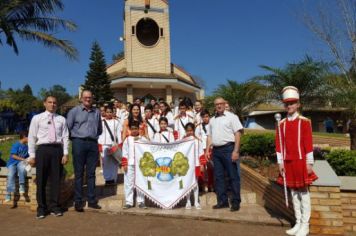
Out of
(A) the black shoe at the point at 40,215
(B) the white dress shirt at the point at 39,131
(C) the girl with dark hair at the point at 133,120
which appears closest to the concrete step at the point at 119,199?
(A) the black shoe at the point at 40,215

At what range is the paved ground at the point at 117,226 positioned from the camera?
532cm

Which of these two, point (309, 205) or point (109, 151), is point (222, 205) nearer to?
point (309, 205)

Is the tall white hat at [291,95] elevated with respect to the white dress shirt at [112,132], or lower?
elevated

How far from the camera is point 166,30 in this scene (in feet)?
93.2

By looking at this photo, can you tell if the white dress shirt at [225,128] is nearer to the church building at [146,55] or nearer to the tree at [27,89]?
the church building at [146,55]

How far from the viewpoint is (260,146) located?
10.5 meters

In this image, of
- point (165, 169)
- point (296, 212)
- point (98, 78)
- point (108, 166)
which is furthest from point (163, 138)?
point (98, 78)

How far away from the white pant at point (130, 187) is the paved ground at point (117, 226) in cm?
46

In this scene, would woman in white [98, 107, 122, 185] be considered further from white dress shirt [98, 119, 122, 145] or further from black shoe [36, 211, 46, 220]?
black shoe [36, 211, 46, 220]

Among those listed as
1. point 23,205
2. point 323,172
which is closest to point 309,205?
point 323,172

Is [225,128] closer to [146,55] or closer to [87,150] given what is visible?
[87,150]

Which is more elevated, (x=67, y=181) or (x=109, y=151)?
(x=109, y=151)

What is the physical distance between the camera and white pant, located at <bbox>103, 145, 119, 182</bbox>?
770 centimetres

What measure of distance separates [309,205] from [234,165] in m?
1.62
